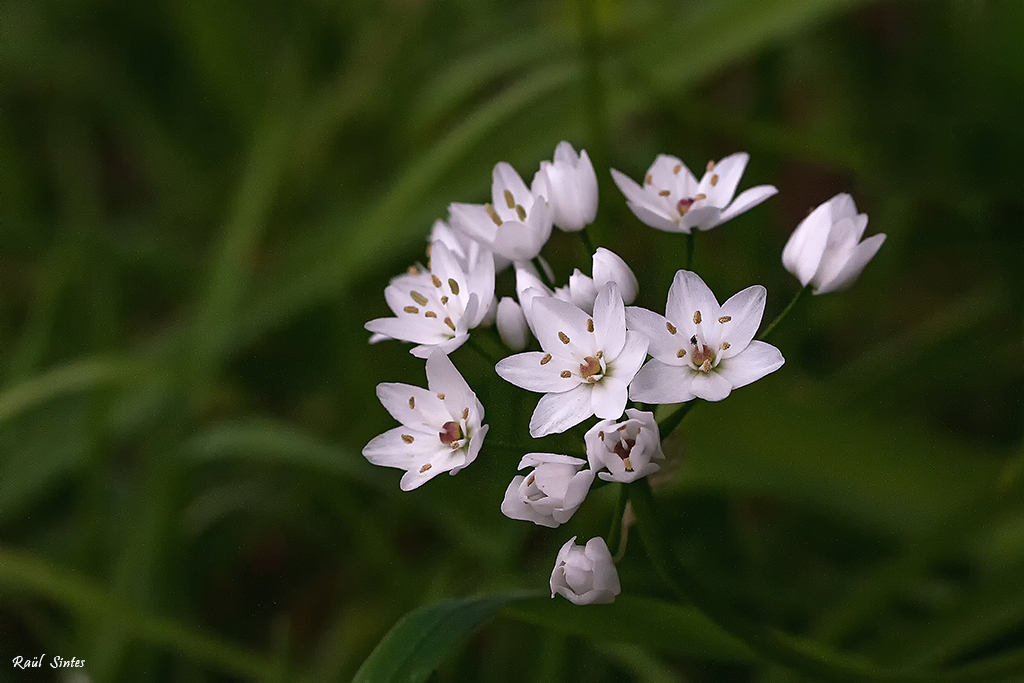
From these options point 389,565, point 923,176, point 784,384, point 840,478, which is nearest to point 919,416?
point 784,384

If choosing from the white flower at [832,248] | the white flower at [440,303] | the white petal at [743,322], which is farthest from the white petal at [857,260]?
the white flower at [440,303]

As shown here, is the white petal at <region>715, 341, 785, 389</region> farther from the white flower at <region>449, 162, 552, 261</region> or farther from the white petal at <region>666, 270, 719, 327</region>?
the white flower at <region>449, 162, 552, 261</region>

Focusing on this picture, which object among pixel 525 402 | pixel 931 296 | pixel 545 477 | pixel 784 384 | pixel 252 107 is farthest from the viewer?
pixel 252 107

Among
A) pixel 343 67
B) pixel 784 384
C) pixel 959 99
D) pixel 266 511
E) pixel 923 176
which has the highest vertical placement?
pixel 343 67

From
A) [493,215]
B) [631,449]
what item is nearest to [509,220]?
[493,215]

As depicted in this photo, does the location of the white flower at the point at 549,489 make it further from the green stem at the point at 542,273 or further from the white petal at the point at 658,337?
the green stem at the point at 542,273

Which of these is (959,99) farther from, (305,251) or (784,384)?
(305,251)
